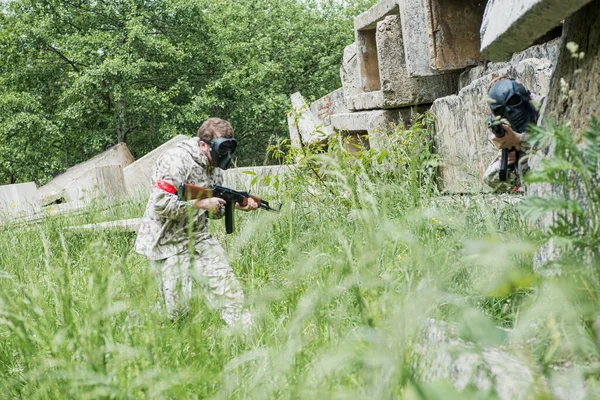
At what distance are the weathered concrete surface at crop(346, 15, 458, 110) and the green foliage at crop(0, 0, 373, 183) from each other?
12.7 m

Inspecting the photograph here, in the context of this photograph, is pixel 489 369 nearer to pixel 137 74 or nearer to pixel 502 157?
pixel 502 157

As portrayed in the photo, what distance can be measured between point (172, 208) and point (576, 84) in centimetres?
311

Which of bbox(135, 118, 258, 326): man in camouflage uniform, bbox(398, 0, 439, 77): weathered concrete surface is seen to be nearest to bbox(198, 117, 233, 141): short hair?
bbox(135, 118, 258, 326): man in camouflage uniform

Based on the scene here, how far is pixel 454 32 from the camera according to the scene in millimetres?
5320

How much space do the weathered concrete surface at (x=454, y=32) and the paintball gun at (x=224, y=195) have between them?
1.90 metres

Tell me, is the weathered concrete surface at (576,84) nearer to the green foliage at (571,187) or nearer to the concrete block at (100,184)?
the green foliage at (571,187)

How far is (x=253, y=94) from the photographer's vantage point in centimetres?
2098

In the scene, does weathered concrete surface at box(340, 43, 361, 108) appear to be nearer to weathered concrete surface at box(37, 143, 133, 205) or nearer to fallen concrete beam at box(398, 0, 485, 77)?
fallen concrete beam at box(398, 0, 485, 77)

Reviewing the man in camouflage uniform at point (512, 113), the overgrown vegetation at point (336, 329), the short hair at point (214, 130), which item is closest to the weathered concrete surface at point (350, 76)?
the short hair at point (214, 130)

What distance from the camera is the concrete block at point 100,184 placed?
9.32 m

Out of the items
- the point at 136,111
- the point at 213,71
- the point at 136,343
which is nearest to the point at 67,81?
the point at 136,111

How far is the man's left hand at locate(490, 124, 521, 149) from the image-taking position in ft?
12.1

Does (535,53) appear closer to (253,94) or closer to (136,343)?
(136,343)

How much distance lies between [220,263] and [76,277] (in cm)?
100
